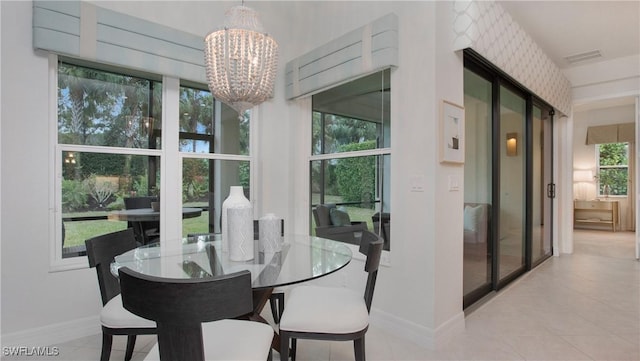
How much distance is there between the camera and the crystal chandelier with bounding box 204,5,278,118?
187cm

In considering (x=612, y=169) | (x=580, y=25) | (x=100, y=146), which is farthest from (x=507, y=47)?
(x=612, y=169)

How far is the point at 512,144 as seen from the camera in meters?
3.74

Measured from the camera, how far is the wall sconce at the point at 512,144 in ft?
11.9

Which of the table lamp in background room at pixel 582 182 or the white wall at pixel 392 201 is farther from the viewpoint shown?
the table lamp in background room at pixel 582 182

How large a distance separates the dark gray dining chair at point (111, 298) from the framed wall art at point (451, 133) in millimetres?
2102

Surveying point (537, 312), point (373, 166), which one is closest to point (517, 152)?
point (537, 312)

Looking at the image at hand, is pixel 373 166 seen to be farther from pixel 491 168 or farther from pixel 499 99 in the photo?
pixel 499 99

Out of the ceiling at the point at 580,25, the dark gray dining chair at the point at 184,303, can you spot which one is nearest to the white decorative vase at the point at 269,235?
the dark gray dining chair at the point at 184,303

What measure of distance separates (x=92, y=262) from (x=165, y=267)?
49 centimetres

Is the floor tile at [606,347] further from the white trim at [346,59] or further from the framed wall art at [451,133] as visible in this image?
the white trim at [346,59]

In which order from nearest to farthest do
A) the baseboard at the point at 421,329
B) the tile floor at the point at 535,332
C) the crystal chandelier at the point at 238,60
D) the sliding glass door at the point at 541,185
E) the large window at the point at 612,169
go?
the crystal chandelier at the point at 238,60
the tile floor at the point at 535,332
the baseboard at the point at 421,329
the sliding glass door at the point at 541,185
the large window at the point at 612,169

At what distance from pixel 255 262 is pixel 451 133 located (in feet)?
5.51

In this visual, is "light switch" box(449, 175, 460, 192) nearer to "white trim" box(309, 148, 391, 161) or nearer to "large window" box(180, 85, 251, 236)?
"white trim" box(309, 148, 391, 161)

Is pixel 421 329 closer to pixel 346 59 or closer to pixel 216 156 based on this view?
pixel 346 59
